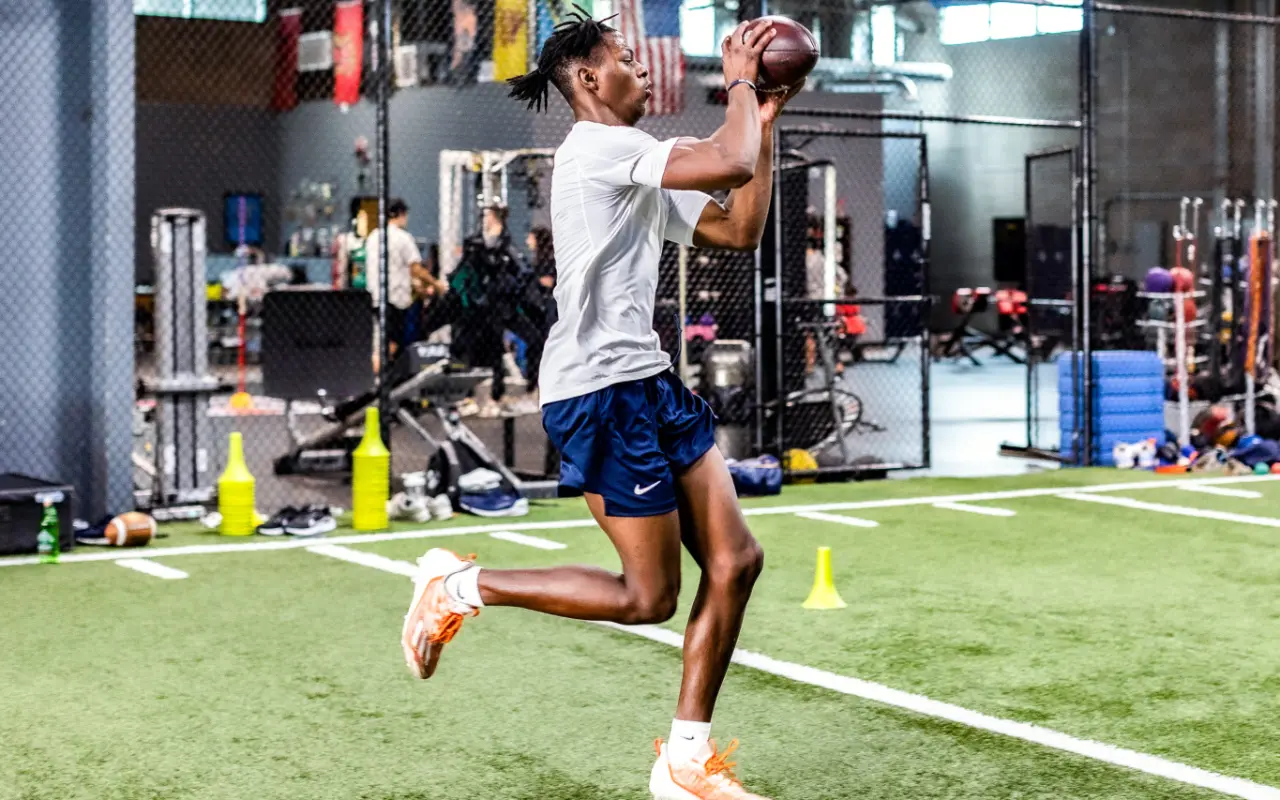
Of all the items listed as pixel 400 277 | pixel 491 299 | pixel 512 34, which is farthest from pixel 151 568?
pixel 512 34

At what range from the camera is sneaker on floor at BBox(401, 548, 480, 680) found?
364 centimetres

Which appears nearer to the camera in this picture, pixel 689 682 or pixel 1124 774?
pixel 689 682

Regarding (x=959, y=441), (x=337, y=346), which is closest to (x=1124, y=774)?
(x=337, y=346)

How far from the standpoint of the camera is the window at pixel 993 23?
25.4 metres

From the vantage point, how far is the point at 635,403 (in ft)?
11.0

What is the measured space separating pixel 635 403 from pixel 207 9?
22.5 metres

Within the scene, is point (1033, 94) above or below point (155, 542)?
above

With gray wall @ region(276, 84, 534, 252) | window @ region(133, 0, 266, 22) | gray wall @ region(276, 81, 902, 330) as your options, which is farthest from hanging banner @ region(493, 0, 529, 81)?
window @ region(133, 0, 266, 22)

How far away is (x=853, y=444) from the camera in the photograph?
1246cm

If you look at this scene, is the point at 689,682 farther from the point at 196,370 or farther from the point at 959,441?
the point at 959,441

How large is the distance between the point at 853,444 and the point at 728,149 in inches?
374

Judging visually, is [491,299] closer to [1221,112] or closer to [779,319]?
[779,319]

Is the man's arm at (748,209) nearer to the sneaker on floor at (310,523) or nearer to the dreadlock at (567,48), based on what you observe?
the dreadlock at (567,48)

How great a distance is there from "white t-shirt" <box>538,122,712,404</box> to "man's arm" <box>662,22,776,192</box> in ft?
0.55
